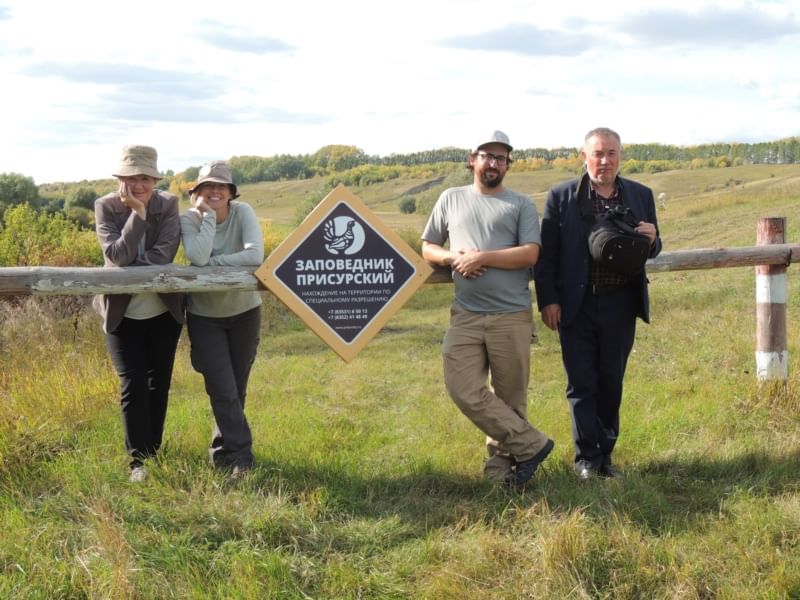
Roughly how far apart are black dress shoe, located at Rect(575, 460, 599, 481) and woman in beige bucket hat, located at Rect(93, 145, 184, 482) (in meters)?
2.69

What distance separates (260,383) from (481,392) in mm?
4567

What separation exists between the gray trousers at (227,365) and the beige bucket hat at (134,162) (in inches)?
37.2

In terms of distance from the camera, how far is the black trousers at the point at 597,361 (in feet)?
16.4

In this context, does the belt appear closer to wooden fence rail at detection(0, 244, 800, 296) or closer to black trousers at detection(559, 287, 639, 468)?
black trousers at detection(559, 287, 639, 468)

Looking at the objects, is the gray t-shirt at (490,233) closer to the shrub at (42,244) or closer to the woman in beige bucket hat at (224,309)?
the woman in beige bucket hat at (224,309)

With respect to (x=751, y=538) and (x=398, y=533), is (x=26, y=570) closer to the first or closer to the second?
(x=398, y=533)

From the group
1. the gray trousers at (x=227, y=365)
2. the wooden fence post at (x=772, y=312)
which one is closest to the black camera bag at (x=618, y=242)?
the wooden fence post at (x=772, y=312)

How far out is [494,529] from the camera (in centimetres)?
436

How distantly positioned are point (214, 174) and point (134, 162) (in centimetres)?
46

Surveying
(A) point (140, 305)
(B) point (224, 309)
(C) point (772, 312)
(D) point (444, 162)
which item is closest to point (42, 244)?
(A) point (140, 305)

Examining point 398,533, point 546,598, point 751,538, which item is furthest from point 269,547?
point 751,538

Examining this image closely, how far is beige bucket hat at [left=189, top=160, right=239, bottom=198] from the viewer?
187 inches

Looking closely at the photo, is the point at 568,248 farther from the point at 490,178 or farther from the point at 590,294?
the point at 490,178

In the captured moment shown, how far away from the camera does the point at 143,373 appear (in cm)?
488
